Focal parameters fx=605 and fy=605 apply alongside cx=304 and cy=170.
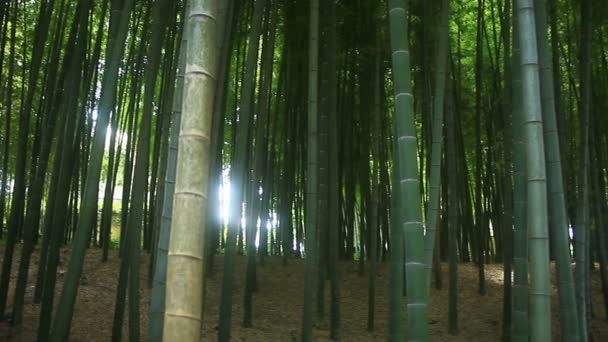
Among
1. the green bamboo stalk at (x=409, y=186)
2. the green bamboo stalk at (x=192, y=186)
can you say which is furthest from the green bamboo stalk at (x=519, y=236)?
the green bamboo stalk at (x=192, y=186)

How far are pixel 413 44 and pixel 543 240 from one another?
4572 millimetres

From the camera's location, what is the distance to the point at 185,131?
1659 mm

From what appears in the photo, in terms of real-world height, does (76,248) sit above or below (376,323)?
above

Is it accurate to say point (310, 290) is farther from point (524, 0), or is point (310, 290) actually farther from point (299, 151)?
point (299, 151)

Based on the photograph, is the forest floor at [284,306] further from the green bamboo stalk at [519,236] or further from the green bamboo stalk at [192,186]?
the green bamboo stalk at [192,186]

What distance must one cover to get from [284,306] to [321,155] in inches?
72.0

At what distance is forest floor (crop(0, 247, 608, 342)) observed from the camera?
5.26m

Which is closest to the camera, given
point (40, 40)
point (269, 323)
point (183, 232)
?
point (183, 232)

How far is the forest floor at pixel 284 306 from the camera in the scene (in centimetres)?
526

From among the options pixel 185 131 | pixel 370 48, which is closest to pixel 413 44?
pixel 370 48

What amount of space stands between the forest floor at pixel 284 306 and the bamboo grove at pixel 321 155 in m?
0.15

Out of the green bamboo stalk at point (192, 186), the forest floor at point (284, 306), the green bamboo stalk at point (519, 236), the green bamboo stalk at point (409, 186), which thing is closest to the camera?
the green bamboo stalk at point (192, 186)

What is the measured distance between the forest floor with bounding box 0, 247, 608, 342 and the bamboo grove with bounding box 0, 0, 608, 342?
15cm

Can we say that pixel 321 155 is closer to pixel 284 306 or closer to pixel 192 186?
pixel 284 306
